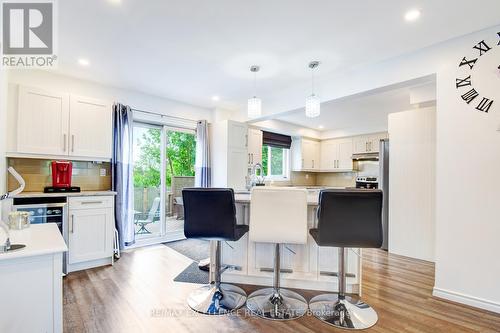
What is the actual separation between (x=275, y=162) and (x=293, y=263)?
13.8 feet

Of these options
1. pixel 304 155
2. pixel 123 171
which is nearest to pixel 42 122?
pixel 123 171

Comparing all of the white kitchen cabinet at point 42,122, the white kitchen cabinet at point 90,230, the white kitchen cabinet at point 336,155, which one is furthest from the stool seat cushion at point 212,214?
the white kitchen cabinet at point 336,155

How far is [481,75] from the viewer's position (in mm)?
2309

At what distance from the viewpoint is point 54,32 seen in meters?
2.48

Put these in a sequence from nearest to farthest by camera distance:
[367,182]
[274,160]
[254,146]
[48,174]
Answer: [48,174] < [254,146] < [367,182] < [274,160]

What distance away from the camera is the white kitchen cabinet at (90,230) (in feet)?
10.0

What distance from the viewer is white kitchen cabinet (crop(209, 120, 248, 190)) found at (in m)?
4.65

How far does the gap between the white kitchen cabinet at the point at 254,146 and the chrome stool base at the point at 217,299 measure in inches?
118

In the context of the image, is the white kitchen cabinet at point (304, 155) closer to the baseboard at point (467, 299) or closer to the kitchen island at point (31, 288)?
the baseboard at point (467, 299)

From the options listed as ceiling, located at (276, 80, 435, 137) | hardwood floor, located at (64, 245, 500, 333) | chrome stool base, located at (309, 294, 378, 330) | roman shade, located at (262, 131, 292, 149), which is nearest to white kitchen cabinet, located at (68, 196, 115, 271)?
hardwood floor, located at (64, 245, 500, 333)

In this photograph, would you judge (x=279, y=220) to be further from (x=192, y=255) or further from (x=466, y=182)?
(x=192, y=255)

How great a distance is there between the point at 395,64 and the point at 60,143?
4.26m

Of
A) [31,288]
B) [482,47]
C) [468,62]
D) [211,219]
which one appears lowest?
[31,288]

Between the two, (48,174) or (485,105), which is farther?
(48,174)
